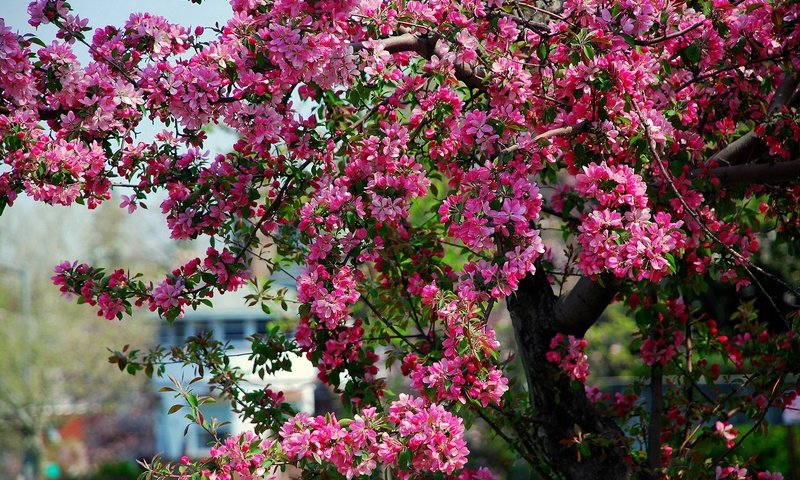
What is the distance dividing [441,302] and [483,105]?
923 millimetres

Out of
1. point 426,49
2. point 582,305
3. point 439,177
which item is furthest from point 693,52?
point 439,177

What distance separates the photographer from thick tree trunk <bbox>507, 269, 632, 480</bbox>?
3918mm

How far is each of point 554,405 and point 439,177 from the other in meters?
1.16

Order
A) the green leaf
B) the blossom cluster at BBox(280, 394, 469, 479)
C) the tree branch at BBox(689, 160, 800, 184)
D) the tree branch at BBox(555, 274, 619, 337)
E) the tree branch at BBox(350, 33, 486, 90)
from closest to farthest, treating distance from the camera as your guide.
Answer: the blossom cluster at BBox(280, 394, 469, 479), the green leaf, the tree branch at BBox(350, 33, 486, 90), the tree branch at BBox(689, 160, 800, 184), the tree branch at BBox(555, 274, 619, 337)

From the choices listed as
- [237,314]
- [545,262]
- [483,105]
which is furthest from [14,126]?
[237,314]

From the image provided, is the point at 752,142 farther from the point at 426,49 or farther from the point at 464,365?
the point at 464,365

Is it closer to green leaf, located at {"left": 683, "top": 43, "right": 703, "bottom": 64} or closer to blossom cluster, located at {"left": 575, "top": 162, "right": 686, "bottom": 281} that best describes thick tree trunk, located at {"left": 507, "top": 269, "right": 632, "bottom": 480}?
blossom cluster, located at {"left": 575, "top": 162, "right": 686, "bottom": 281}

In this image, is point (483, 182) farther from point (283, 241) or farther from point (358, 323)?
point (283, 241)

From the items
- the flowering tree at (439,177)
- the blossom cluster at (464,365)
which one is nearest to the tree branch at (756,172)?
the flowering tree at (439,177)

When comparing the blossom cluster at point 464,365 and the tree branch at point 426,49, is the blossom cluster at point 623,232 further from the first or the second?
the tree branch at point 426,49

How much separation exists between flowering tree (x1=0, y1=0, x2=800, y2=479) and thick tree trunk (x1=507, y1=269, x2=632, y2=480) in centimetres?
1

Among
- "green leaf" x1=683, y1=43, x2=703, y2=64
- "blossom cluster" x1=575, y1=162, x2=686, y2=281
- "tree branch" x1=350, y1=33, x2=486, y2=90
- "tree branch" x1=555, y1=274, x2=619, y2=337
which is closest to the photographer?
"blossom cluster" x1=575, y1=162, x2=686, y2=281

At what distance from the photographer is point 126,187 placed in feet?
11.7

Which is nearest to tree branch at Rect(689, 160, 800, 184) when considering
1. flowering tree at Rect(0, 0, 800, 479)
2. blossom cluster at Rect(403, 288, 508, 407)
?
flowering tree at Rect(0, 0, 800, 479)
